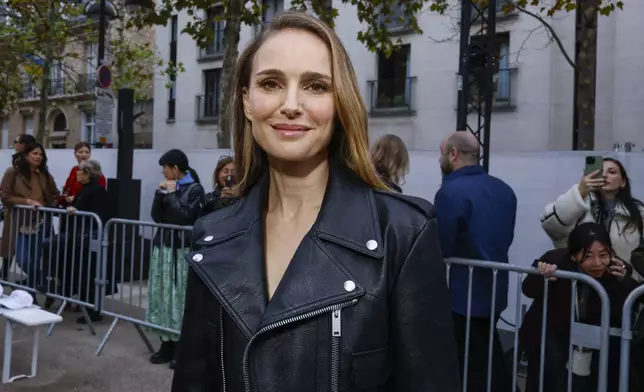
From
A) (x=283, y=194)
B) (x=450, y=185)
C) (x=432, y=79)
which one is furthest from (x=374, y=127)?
(x=283, y=194)

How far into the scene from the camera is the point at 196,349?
1654 mm

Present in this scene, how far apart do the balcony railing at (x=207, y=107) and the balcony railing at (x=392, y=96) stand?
7024 millimetres

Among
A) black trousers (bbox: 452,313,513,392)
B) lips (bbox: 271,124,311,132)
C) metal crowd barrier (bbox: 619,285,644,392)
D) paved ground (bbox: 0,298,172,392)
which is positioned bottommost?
paved ground (bbox: 0,298,172,392)

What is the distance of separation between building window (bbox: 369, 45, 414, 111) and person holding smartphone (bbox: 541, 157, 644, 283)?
49.5 ft

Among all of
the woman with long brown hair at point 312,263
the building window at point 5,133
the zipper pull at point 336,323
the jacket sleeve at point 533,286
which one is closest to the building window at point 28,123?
the building window at point 5,133

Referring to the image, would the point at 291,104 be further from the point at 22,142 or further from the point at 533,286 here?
the point at 22,142

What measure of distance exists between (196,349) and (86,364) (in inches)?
158

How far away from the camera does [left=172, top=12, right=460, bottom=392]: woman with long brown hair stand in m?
1.44

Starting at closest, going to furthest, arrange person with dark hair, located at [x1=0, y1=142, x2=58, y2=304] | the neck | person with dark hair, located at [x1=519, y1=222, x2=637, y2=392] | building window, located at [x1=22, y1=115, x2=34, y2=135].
Result: the neck
person with dark hair, located at [x1=519, y1=222, x2=637, y2=392]
person with dark hair, located at [x1=0, y1=142, x2=58, y2=304]
building window, located at [x1=22, y1=115, x2=34, y2=135]

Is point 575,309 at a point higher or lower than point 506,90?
lower

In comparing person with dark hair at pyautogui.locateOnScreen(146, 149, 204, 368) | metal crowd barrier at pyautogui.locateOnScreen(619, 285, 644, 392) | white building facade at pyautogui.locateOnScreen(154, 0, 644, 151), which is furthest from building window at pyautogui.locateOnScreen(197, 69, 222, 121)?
metal crowd barrier at pyautogui.locateOnScreen(619, 285, 644, 392)

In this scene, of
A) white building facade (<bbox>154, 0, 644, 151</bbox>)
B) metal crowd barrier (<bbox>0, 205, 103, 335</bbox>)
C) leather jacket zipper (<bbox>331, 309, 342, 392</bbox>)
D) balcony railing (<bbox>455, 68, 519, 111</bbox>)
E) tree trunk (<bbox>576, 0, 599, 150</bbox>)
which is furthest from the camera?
balcony railing (<bbox>455, 68, 519, 111</bbox>)

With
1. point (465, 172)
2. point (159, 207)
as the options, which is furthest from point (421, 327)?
point (159, 207)

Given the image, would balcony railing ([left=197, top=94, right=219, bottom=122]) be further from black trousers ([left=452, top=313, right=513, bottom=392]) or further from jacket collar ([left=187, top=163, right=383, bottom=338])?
jacket collar ([left=187, top=163, right=383, bottom=338])
